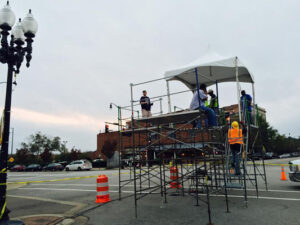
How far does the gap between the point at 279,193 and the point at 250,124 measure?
2.85 meters

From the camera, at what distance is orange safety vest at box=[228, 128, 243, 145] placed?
838 cm

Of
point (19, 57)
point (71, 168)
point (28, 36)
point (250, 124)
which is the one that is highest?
point (28, 36)

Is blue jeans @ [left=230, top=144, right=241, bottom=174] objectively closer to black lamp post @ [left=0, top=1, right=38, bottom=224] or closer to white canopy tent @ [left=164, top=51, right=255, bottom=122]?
white canopy tent @ [left=164, top=51, right=255, bottom=122]

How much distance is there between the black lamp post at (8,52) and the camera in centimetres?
553

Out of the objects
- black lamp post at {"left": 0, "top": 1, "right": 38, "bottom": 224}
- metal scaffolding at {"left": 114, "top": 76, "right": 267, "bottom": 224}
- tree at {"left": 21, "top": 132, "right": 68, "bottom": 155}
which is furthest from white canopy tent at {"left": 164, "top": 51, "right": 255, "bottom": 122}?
tree at {"left": 21, "top": 132, "right": 68, "bottom": 155}

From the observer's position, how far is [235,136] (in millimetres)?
8641

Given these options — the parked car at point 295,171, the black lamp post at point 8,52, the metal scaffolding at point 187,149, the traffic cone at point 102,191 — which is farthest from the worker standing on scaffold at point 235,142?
the black lamp post at point 8,52

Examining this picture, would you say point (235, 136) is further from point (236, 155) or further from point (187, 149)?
point (187, 149)

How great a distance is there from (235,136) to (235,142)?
0.27 metres

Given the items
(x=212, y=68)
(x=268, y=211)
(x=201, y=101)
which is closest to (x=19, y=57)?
(x=201, y=101)

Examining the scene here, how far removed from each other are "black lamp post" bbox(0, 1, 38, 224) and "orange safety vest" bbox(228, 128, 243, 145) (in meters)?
7.24

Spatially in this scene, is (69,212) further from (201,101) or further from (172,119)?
(201,101)

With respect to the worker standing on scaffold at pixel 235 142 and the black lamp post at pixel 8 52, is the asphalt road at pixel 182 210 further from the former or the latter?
the black lamp post at pixel 8 52

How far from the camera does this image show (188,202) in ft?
25.9
